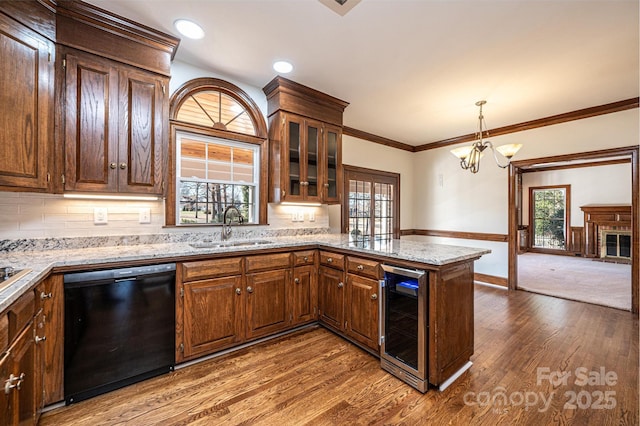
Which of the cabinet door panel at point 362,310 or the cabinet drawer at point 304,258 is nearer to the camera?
the cabinet door panel at point 362,310

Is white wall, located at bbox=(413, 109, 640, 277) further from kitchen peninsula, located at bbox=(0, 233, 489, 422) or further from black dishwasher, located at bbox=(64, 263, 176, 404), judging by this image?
black dishwasher, located at bbox=(64, 263, 176, 404)

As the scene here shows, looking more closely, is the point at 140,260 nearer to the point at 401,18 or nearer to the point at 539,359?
the point at 401,18

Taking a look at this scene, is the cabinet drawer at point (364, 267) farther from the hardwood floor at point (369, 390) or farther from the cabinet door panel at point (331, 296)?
the hardwood floor at point (369, 390)

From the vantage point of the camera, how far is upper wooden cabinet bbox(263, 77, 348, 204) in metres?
3.08

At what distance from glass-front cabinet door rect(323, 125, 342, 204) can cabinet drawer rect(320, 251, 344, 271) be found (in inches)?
34.1

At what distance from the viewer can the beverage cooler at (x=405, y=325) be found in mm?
1914

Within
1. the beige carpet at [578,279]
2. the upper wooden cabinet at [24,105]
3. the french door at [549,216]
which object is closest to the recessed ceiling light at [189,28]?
the upper wooden cabinet at [24,105]

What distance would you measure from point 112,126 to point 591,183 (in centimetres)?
1047

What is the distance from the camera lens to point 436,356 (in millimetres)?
1890

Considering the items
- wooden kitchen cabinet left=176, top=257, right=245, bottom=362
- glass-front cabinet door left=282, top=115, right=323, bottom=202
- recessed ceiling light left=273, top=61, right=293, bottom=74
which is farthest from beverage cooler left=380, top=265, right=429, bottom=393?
recessed ceiling light left=273, top=61, right=293, bottom=74

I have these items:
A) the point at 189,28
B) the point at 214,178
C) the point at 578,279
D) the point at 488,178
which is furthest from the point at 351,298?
the point at 578,279

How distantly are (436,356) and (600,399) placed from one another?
44.1 inches

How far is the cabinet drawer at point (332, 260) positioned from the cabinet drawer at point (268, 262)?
36 cm

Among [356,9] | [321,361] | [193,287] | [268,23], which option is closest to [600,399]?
[321,361]
